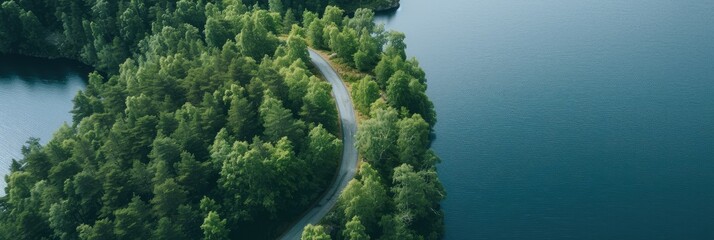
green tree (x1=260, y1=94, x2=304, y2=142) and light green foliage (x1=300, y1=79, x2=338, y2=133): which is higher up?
light green foliage (x1=300, y1=79, x2=338, y2=133)

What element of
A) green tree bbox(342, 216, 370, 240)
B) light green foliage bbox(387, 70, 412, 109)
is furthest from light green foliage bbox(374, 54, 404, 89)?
green tree bbox(342, 216, 370, 240)

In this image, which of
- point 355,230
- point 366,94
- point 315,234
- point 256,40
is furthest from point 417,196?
point 256,40

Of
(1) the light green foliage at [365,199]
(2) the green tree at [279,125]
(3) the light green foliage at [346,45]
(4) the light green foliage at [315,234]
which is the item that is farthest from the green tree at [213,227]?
(3) the light green foliage at [346,45]

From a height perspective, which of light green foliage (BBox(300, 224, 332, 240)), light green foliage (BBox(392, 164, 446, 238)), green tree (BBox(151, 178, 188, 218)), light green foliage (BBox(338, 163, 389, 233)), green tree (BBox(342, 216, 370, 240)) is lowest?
green tree (BBox(151, 178, 188, 218))

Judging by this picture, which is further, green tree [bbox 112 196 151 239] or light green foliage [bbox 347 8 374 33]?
light green foliage [bbox 347 8 374 33]

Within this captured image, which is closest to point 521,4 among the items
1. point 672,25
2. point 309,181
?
point 672,25

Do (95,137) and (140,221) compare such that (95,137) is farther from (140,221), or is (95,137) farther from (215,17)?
(215,17)

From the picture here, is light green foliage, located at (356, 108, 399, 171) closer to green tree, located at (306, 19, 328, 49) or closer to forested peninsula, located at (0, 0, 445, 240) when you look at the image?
forested peninsula, located at (0, 0, 445, 240)

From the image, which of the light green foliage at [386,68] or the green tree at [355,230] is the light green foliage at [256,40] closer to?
the light green foliage at [386,68]

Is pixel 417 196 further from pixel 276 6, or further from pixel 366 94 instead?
pixel 276 6
